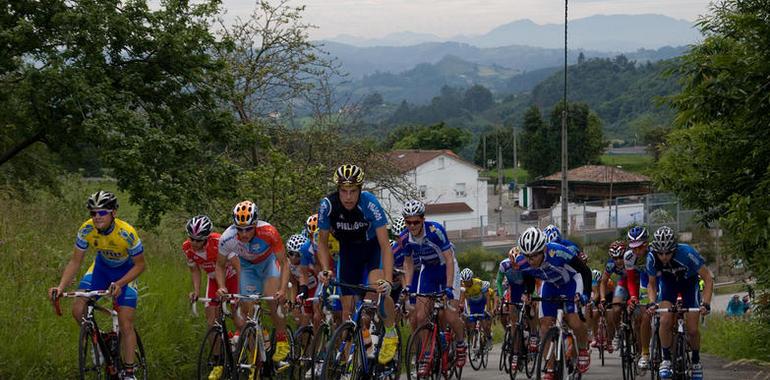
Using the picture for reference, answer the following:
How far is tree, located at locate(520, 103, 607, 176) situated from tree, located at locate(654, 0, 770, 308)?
9544cm

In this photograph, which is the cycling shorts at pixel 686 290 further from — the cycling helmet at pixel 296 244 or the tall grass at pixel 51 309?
the tall grass at pixel 51 309

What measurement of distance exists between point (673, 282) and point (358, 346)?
4.34m

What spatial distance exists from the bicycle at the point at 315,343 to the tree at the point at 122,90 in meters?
10.4

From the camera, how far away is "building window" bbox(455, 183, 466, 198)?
10369 centimetres

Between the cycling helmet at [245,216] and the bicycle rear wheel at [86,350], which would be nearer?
the bicycle rear wheel at [86,350]

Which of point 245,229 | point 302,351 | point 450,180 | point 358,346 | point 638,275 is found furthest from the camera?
point 450,180

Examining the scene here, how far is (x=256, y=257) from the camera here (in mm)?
11125

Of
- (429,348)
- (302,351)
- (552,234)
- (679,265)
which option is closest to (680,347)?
(679,265)

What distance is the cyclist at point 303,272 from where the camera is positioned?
12.2 meters

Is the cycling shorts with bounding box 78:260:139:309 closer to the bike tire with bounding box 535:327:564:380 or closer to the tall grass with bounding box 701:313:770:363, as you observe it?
the bike tire with bounding box 535:327:564:380

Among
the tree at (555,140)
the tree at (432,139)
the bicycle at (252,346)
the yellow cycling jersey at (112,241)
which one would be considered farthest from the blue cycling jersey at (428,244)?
the tree at (432,139)

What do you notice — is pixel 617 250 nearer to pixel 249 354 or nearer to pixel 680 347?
pixel 680 347

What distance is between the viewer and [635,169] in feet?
429

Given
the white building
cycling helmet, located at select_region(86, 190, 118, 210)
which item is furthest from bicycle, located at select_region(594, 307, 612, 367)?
the white building
